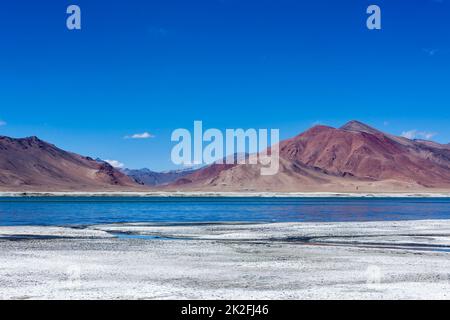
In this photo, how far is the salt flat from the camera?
15930mm

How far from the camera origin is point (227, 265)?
21219 millimetres

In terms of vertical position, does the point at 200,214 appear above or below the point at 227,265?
below

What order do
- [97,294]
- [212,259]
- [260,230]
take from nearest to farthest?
[97,294], [212,259], [260,230]

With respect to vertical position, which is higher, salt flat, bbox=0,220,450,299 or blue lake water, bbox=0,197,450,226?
salt flat, bbox=0,220,450,299

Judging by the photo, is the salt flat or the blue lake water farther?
the blue lake water

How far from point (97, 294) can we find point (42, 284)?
2.38 m

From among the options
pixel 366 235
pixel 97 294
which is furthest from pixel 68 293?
pixel 366 235

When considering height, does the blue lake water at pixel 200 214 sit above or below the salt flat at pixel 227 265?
below

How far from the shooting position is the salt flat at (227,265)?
52.3ft

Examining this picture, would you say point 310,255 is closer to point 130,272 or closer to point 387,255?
point 387,255

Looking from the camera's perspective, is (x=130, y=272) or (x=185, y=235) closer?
(x=130, y=272)

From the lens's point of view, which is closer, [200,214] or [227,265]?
[227,265]

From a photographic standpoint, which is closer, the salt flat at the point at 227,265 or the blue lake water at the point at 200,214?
the salt flat at the point at 227,265
